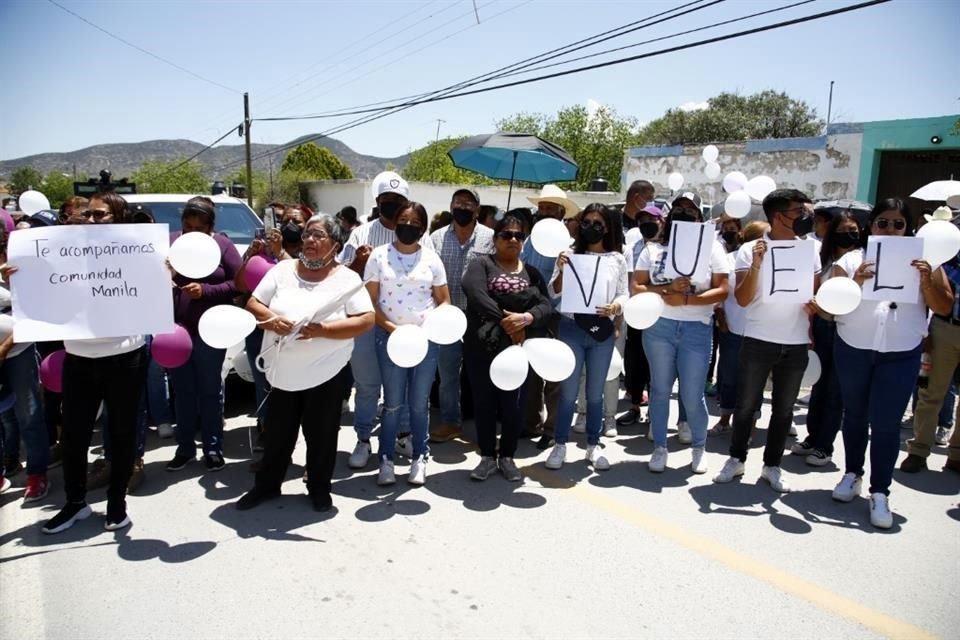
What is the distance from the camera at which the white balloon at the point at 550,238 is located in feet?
14.6

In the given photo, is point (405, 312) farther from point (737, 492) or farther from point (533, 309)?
point (737, 492)

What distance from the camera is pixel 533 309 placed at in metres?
4.23

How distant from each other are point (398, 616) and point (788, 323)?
3.06 metres

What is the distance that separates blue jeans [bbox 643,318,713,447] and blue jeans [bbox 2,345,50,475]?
4.21 meters

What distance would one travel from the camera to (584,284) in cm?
436

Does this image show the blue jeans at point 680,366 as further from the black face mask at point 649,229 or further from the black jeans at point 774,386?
the black face mask at point 649,229

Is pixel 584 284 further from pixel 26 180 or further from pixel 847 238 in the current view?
pixel 26 180

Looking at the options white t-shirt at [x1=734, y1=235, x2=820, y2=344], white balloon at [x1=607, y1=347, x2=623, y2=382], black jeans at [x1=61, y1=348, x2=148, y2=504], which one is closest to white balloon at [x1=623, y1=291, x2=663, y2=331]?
white balloon at [x1=607, y1=347, x2=623, y2=382]

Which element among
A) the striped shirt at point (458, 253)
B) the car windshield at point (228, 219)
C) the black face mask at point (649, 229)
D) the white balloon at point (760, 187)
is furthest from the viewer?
the car windshield at point (228, 219)

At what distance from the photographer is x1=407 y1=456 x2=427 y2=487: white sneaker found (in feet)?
14.3

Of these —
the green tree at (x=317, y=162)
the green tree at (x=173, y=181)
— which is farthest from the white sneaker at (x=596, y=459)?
the green tree at (x=317, y=162)

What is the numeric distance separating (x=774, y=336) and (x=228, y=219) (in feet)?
22.2

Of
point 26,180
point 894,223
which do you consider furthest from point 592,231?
point 26,180

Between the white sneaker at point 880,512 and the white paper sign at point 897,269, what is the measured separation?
1254 millimetres
